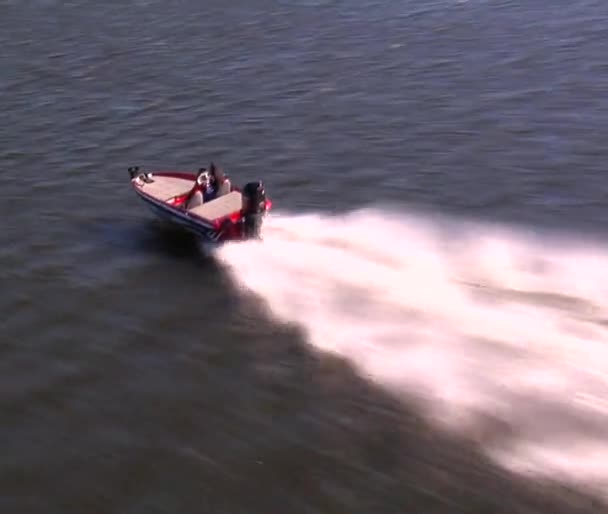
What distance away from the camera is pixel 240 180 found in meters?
27.9

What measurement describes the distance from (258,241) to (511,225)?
7552 mm

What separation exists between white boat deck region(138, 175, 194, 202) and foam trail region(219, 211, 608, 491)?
3077 mm

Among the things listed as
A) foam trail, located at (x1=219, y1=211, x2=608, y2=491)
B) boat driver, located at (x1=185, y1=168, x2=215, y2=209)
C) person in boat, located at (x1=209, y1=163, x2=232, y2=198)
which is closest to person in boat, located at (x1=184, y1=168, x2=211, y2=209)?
boat driver, located at (x1=185, y1=168, x2=215, y2=209)

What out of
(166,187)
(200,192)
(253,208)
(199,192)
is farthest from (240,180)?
(253,208)

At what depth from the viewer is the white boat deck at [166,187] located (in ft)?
81.7

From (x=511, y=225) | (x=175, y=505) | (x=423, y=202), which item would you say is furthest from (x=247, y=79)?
(x=175, y=505)

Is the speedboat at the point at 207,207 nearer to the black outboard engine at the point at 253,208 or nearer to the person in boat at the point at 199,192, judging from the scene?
the black outboard engine at the point at 253,208

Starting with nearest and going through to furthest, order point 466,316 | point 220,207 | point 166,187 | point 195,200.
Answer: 1. point 466,316
2. point 220,207
3. point 195,200
4. point 166,187

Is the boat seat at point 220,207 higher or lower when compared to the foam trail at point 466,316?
higher

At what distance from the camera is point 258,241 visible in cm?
2333

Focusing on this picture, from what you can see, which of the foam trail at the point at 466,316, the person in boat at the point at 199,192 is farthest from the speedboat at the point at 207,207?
the foam trail at the point at 466,316

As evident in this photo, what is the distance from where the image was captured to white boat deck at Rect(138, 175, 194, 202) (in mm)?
24906

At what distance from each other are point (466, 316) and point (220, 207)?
8.30m

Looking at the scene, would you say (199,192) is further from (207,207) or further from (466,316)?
(466,316)
